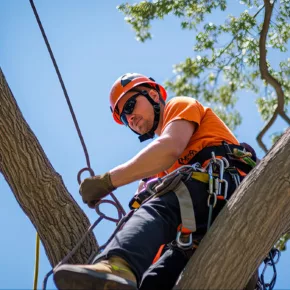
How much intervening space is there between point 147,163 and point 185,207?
0.97 feet

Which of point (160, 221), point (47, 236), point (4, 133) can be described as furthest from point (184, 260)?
point (4, 133)

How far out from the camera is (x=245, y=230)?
283 centimetres

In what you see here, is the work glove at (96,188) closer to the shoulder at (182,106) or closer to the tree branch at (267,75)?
the shoulder at (182,106)

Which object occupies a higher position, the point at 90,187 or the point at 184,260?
the point at 90,187

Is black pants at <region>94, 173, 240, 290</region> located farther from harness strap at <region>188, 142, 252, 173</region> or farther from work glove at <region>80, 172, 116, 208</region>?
work glove at <region>80, 172, 116, 208</region>

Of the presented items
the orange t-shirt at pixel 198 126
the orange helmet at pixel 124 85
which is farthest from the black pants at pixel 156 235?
the orange helmet at pixel 124 85

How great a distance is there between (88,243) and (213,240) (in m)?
0.95

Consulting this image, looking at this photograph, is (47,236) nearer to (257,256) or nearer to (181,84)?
(257,256)

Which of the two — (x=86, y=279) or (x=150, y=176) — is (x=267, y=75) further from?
(x=86, y=279)

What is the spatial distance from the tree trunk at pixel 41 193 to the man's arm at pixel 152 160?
1.42ft

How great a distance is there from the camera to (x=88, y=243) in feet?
11.7

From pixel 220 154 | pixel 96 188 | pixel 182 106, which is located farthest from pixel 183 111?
pixel 96 188

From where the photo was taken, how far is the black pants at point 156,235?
283 centimetres

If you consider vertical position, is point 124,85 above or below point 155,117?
above
